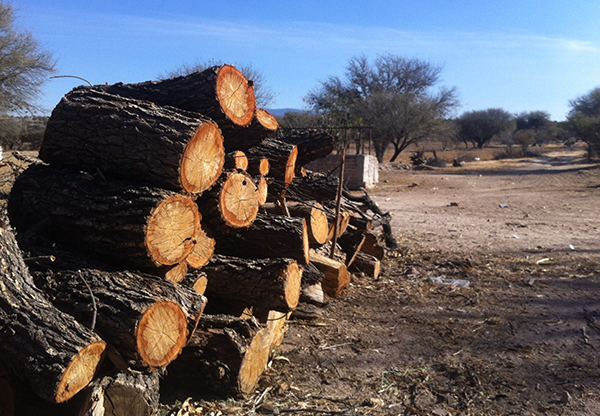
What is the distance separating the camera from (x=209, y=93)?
3996 millimetres

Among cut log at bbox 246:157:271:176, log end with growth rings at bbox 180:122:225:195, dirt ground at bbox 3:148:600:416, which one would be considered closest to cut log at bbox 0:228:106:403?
dirt ground at bbox 3:148:600:416

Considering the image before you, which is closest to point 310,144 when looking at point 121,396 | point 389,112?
point 121,396

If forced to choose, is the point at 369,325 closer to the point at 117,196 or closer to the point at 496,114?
the point at 117,196

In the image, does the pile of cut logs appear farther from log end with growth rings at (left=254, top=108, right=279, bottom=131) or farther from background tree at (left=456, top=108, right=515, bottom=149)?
background tree at (left=456, top=108, right=515, bottom=149)

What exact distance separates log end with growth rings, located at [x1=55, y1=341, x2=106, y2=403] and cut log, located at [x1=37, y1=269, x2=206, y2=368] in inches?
5.1

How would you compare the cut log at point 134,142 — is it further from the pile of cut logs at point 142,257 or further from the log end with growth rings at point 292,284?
the log end with growth rings at point 292,284

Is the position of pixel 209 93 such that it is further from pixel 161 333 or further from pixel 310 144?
pixel 310 144

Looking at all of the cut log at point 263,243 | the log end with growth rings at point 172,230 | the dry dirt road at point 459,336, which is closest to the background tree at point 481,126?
the dry dirt road at point 459,336

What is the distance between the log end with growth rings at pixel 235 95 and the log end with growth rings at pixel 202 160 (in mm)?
468

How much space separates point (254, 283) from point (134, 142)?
144cm

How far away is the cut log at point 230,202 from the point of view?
3.95 meters

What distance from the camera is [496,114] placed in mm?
58781

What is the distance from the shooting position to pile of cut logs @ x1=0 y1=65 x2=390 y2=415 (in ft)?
8.79

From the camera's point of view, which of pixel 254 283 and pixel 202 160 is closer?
pixel 202 160
